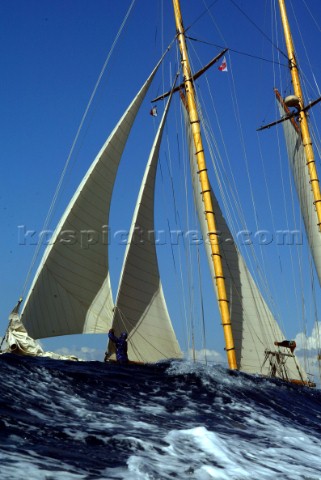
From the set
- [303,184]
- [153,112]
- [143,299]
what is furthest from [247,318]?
[303,184]

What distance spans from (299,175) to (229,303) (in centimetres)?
1523

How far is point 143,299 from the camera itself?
72.9ft

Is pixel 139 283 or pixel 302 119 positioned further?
pixel 302 119

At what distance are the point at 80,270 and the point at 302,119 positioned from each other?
22157 mm

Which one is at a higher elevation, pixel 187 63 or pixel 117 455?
pixel 187 63

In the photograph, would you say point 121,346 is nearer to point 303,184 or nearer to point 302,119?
point 303,184

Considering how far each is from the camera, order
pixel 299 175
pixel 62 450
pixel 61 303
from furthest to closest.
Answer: pixel 299 175
pixel 61 303
pixel 62 450

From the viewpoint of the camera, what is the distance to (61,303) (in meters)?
20.2

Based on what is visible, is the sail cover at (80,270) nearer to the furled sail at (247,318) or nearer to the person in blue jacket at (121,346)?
the person in blue jacket at (121,346)

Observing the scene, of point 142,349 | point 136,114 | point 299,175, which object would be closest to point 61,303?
point 142,349

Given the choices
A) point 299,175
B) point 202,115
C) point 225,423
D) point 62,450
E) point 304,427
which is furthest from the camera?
point 299,175

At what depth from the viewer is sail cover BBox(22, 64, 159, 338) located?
19656 millimetres

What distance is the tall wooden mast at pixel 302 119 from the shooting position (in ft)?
109

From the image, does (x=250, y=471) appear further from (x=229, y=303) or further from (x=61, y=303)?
(x=229, y=303)
